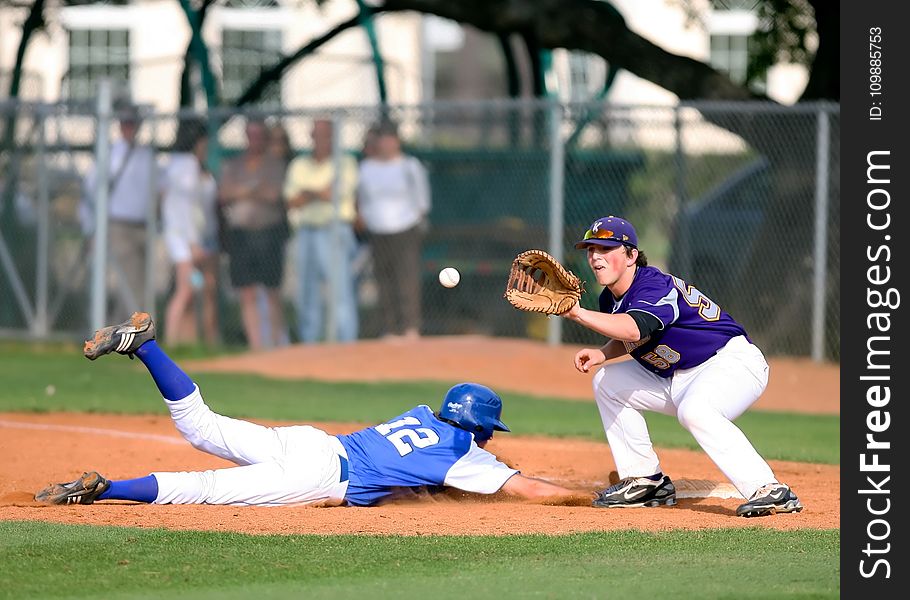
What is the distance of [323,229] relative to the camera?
14.9 meters

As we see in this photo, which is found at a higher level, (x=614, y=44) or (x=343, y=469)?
(x=614, y=44)

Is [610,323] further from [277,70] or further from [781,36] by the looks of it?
[277,70]

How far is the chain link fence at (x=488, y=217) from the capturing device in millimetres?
14547

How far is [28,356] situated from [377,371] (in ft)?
13.6

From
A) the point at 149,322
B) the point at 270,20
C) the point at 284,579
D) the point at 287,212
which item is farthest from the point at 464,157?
the point at 270,20

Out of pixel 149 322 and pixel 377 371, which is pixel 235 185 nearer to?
pixel 377 371

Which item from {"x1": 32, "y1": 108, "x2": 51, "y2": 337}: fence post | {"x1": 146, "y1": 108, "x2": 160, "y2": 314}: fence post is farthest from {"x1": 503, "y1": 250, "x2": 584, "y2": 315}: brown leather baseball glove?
{"x1": 32, "y1": 108, "x2": 51, "y2": 337}: fence post

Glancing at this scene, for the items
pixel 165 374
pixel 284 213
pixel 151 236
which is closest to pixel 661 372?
pixel 165 374

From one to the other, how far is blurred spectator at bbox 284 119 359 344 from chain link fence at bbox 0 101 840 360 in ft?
0.16

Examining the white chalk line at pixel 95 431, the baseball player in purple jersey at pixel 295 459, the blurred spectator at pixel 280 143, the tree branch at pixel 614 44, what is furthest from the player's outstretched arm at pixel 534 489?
the tree branch at pixel 614 44

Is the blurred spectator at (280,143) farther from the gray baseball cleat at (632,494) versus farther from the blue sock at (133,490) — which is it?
the blue sock at (133,490)

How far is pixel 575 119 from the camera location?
1492 cm

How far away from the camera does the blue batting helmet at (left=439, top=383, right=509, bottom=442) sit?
7.08 meters

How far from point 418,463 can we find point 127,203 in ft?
30.9
